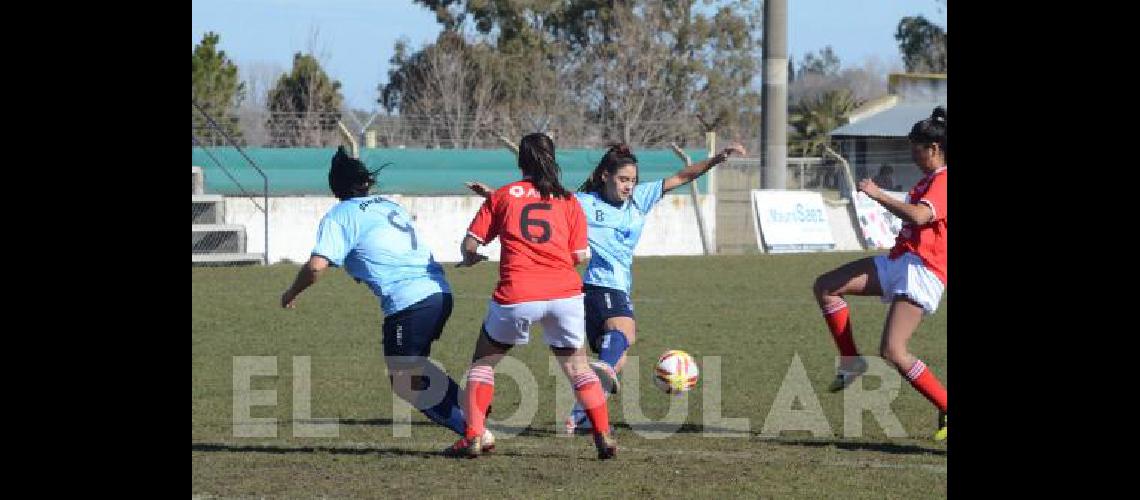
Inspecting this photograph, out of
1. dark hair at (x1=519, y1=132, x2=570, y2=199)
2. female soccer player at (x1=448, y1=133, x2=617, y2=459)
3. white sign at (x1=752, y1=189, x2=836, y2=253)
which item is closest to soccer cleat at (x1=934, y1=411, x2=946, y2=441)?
female soccer player at (x1=448, y1=133, x2=617, y2=459)

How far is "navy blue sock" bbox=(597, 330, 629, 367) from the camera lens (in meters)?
9.09

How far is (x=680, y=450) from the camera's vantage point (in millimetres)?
8375

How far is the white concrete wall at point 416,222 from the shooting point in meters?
25.9

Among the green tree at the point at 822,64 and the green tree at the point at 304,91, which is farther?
the green tree at the point at 822,64

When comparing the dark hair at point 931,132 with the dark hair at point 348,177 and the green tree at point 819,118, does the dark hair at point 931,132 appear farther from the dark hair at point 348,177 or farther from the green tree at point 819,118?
the green tree at point 819,118

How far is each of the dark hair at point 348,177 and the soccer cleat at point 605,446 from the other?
1.79m

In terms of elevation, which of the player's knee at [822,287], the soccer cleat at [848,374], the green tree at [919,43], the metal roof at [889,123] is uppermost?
the green tree at [919,43]

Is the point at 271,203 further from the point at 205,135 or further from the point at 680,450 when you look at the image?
the point at 680,450

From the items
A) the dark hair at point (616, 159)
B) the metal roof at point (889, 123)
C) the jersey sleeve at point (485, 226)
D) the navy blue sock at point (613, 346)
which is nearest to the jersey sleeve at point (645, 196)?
the dark hair at point (616, 159)

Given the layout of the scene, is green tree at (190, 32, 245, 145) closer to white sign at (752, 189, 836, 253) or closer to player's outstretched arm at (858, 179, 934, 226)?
white sign at (752, 189, 836, 253)

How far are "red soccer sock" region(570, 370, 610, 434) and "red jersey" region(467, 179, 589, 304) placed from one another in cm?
45

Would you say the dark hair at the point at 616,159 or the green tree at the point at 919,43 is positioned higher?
the green tree at the point at 919,43

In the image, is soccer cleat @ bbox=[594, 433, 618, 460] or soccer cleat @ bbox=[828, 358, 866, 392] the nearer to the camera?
soccer cleat @ bbox=[594, 433, 618, 460]

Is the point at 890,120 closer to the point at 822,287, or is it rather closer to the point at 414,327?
the point at 822,287
